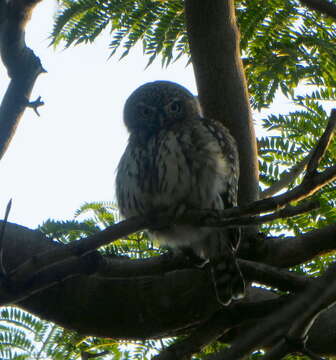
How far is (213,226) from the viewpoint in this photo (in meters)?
2.62

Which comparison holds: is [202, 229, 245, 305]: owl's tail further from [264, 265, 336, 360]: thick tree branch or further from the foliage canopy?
[264, 265, 336, 360]: thick tree branch

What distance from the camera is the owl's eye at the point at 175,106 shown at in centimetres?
411

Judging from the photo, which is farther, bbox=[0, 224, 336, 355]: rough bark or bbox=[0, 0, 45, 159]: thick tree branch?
bbox=[0, 224, 336, 355]: rough bark

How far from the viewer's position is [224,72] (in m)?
3.74

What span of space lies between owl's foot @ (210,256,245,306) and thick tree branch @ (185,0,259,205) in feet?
1.37

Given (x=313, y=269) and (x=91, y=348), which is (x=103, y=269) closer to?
(x=91, y=348)

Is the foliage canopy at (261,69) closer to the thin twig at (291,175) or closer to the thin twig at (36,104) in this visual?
the thin twig at (291,175)

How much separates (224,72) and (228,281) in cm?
118

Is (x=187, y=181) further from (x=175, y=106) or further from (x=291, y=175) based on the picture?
(x=175, y=106)

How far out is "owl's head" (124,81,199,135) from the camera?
4039 mm

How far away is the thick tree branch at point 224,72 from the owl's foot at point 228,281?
418 mm

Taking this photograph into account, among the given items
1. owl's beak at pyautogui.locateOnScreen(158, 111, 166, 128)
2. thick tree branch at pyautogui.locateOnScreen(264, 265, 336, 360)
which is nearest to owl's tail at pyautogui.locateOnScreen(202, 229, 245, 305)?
owl's beak at pyautogui.locateOnScreen(158, 111, 166, 128)

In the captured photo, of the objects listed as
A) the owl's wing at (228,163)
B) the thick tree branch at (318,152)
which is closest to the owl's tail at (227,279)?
the owl's wing at (228,163)

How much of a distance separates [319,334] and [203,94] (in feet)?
4.92
